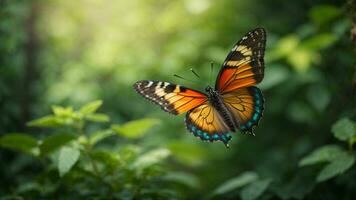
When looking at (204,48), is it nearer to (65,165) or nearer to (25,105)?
(25,105)

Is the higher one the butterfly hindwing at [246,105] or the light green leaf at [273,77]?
the light green leaf at [273,77]

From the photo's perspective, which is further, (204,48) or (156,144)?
(204,48)

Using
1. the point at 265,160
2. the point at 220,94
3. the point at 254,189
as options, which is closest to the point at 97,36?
the point at 265,160

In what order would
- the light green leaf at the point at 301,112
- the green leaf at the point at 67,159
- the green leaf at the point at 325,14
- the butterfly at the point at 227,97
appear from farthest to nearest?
1. the light green leaf at the point at 301,112
2. the green leaf at the point at 325,14
3. the butterfly at the point at 227,97
4. the green leaf at the point at 67,159

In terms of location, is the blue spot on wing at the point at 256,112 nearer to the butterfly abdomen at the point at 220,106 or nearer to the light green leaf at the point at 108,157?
the butterfly abdomen at the point at 220,106

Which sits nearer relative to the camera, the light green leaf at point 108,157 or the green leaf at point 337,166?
the green leaf at point 337,166

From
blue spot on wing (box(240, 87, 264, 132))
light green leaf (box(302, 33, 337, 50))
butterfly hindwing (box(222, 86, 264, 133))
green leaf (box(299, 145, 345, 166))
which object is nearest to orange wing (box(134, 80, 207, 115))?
butterfly hindwing (box(222, 86, 264, 133))

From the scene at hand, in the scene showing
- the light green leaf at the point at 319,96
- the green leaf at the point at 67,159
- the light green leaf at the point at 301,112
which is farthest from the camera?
the light green leaf at the point at 301,112

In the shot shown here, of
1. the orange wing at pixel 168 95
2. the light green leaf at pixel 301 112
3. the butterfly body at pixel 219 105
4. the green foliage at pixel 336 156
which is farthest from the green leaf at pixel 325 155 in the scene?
the light green leaf at pixel 301 112

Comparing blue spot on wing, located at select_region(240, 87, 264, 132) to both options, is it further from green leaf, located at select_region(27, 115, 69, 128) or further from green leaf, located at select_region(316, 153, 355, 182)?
green leaf, located at select_region(27, 115, 69, 128)
